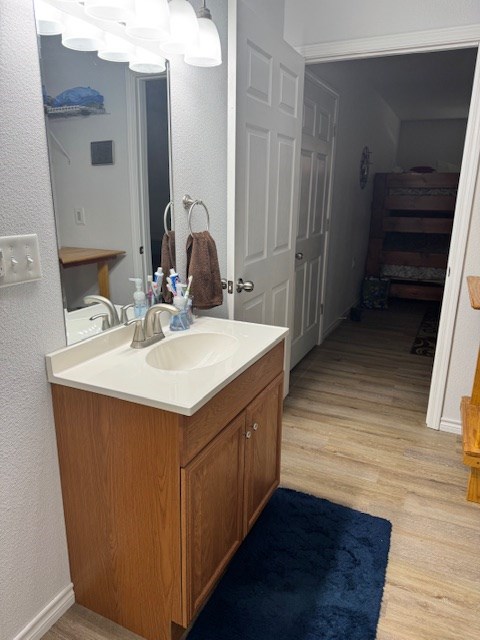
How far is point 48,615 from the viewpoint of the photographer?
143cm

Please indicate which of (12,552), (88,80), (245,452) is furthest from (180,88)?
(12,552)

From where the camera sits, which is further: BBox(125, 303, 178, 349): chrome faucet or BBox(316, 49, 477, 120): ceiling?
BBox(316, 49, 477, 120): ceiling

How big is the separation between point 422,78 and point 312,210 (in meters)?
2.38

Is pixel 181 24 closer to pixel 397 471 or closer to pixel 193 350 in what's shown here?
pixel 193 350

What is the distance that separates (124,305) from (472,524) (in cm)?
170

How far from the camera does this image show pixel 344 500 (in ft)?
6.75

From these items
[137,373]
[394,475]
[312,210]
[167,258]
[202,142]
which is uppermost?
[202,142]

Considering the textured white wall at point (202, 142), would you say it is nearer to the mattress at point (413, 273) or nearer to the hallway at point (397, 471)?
the hallway at point (397, 471)

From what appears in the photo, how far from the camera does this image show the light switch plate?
1.13 m

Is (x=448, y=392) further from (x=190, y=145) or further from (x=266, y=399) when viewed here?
(x=190, y=145)

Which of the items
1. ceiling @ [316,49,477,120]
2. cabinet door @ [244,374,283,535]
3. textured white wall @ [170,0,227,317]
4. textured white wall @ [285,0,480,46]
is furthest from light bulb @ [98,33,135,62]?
ceiling @ [316,49,477,120]

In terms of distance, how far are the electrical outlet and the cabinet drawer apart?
0.68m

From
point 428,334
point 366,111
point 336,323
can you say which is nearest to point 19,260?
point 336,323

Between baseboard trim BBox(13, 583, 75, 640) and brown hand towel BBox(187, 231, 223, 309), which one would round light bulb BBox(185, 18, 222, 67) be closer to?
brown hand towel BBox(187, 231, 223, 309)
